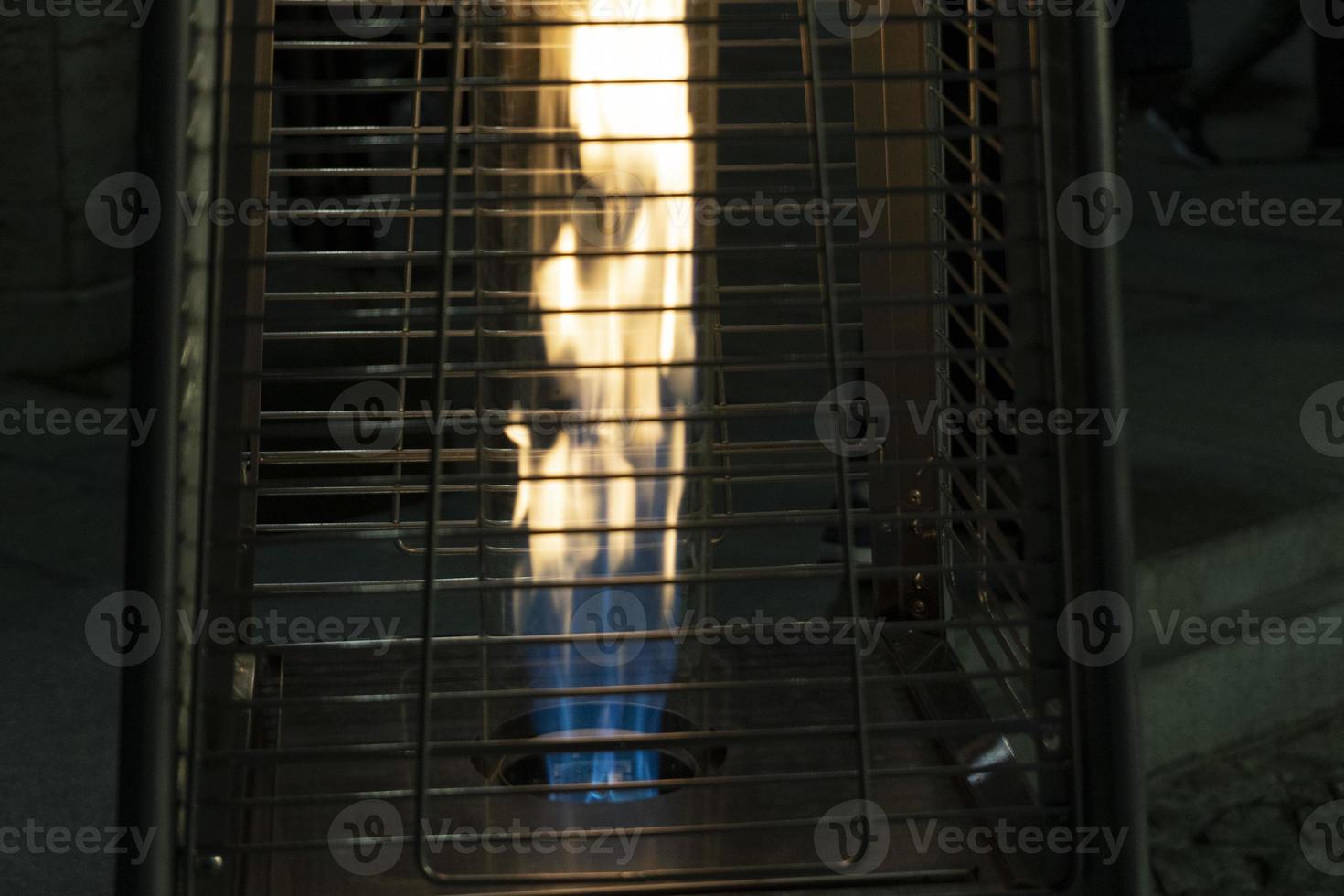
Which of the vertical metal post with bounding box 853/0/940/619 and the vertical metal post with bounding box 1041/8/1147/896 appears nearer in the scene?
the vertical metal post with bounding box 1041/8/1147/896

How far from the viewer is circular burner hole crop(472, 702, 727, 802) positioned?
101cm

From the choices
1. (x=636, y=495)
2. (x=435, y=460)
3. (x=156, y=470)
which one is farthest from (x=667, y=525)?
(x=636, y=495)

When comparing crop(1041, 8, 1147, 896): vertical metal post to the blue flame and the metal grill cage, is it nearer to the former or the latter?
the metal grill cage

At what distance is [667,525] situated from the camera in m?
0.74

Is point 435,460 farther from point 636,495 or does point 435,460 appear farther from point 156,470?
point 636,495

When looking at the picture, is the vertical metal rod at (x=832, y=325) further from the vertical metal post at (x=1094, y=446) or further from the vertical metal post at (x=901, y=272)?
the vertical metal post at (x=901, y=272)

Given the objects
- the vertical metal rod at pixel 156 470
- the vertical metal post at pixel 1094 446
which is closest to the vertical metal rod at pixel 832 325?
the vertical metal post at pixel 1094 446

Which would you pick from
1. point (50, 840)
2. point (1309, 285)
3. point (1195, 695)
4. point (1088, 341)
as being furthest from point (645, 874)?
point (1309, 285)

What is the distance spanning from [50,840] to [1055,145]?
950mm

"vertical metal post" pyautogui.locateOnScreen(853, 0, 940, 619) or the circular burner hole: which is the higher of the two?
"vertical metal post" pyautogui.locateOnScreen(853, 0, 940, 619)

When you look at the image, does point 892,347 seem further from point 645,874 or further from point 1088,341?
point 645,874

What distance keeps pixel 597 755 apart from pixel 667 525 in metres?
0.37

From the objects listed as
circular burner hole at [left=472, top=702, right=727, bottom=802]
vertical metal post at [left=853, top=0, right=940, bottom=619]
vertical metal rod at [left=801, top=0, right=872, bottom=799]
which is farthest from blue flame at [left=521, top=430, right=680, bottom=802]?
vertical metal rod at [left=801, top=0, right=872, bottom=799]

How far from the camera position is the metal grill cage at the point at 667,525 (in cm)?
72
